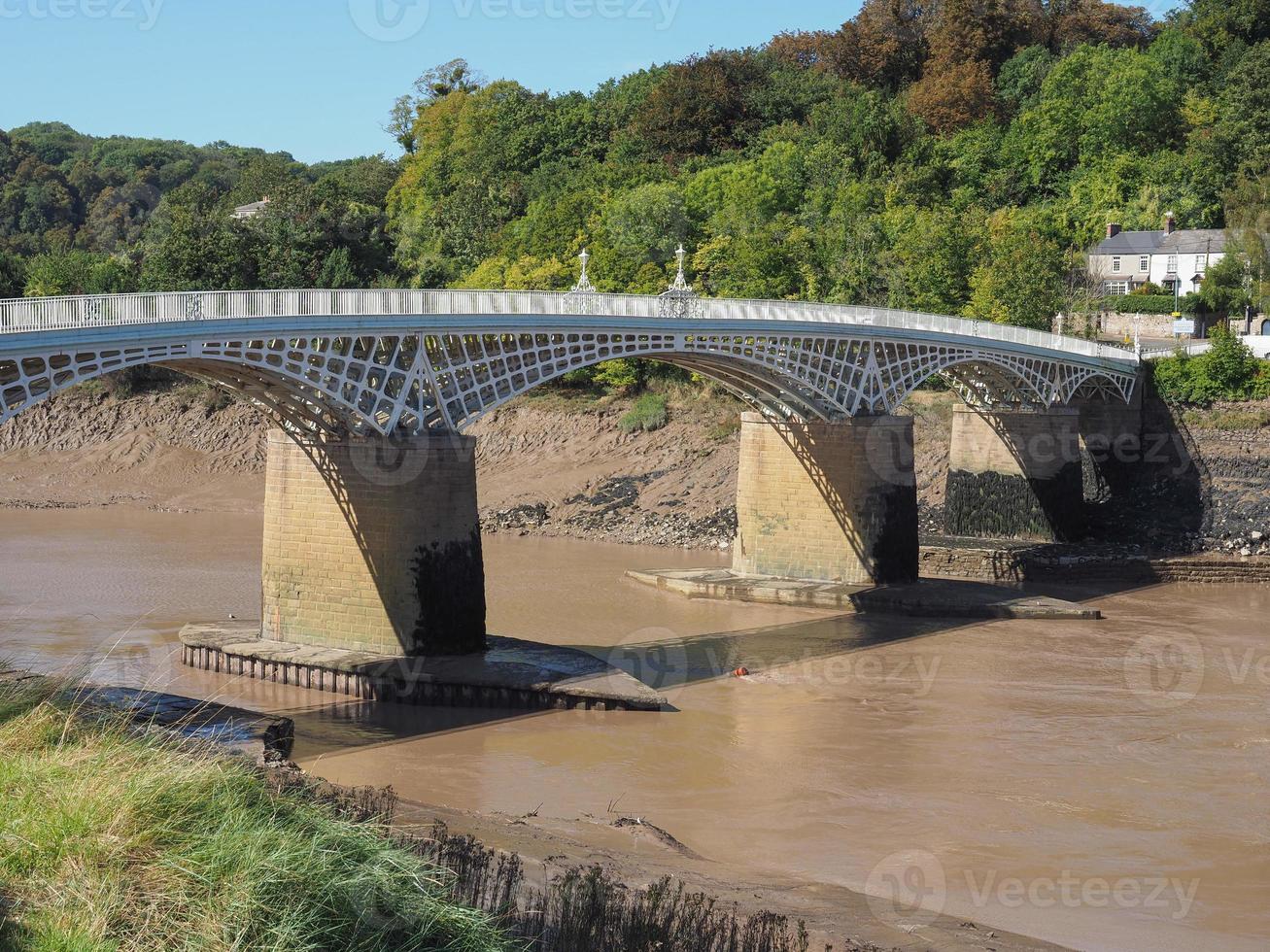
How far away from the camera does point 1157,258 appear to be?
77688mm

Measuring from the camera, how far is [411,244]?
303 feet

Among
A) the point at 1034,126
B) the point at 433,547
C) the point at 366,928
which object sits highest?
the point at 1034,126

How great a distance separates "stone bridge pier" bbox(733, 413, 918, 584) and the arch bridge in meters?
0.06

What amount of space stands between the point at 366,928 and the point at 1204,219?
77948 mm

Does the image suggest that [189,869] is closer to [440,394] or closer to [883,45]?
[440,394]

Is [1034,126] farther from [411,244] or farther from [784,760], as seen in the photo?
[784,760]

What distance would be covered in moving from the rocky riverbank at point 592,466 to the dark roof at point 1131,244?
19.1m

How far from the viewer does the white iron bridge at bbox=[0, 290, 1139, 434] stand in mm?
26797

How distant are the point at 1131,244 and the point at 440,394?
178 ft

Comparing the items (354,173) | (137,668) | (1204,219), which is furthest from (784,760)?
(354,173)

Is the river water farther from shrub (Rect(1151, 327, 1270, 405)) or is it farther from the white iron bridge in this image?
shrub (Rect(1151, 327, 1270, 405))

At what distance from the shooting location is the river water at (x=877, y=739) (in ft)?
70.6

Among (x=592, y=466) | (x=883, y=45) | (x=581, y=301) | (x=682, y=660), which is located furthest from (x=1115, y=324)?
(x=682, y=660)

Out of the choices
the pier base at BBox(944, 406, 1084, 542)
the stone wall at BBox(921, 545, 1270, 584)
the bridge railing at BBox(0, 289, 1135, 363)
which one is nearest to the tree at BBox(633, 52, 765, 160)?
the pier base at BBox(944, 406, 1084, 542)
